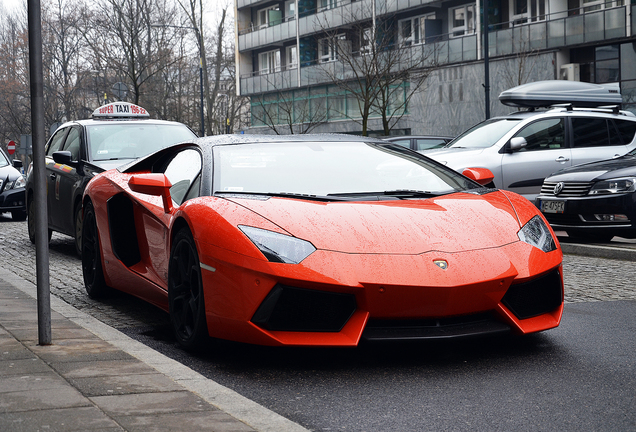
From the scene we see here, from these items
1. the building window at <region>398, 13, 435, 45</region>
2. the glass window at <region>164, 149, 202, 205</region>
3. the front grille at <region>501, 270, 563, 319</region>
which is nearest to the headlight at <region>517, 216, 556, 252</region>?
the front grille at <region>501, 270, 563, 319</region>

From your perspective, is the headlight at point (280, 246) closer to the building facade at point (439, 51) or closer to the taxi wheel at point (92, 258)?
the taxi wheel at point (92, 258)

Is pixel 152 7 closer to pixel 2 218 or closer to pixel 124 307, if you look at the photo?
pixel 2 218

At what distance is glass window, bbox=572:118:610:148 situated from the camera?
1315 centimetres

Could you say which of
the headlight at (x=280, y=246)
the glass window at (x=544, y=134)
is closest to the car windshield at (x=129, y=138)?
the glass window at (x=544, y=134)

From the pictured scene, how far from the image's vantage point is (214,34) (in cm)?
5869

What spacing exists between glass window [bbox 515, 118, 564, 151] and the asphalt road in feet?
24.2

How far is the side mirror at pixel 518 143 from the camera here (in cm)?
1220

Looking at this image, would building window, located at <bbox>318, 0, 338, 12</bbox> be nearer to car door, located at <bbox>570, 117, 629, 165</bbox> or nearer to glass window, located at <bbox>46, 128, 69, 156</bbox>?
car door, located at <bbox>570, 117, 629, 165</bbox>

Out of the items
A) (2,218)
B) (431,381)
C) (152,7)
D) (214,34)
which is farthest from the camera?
(214,34)

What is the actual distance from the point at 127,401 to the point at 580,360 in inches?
90.2

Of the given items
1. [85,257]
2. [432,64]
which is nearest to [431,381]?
[85,257]

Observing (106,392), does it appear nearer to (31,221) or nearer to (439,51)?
(31,221)

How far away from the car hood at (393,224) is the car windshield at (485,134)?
8.35 m

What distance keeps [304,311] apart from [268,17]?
51207 millimetres
